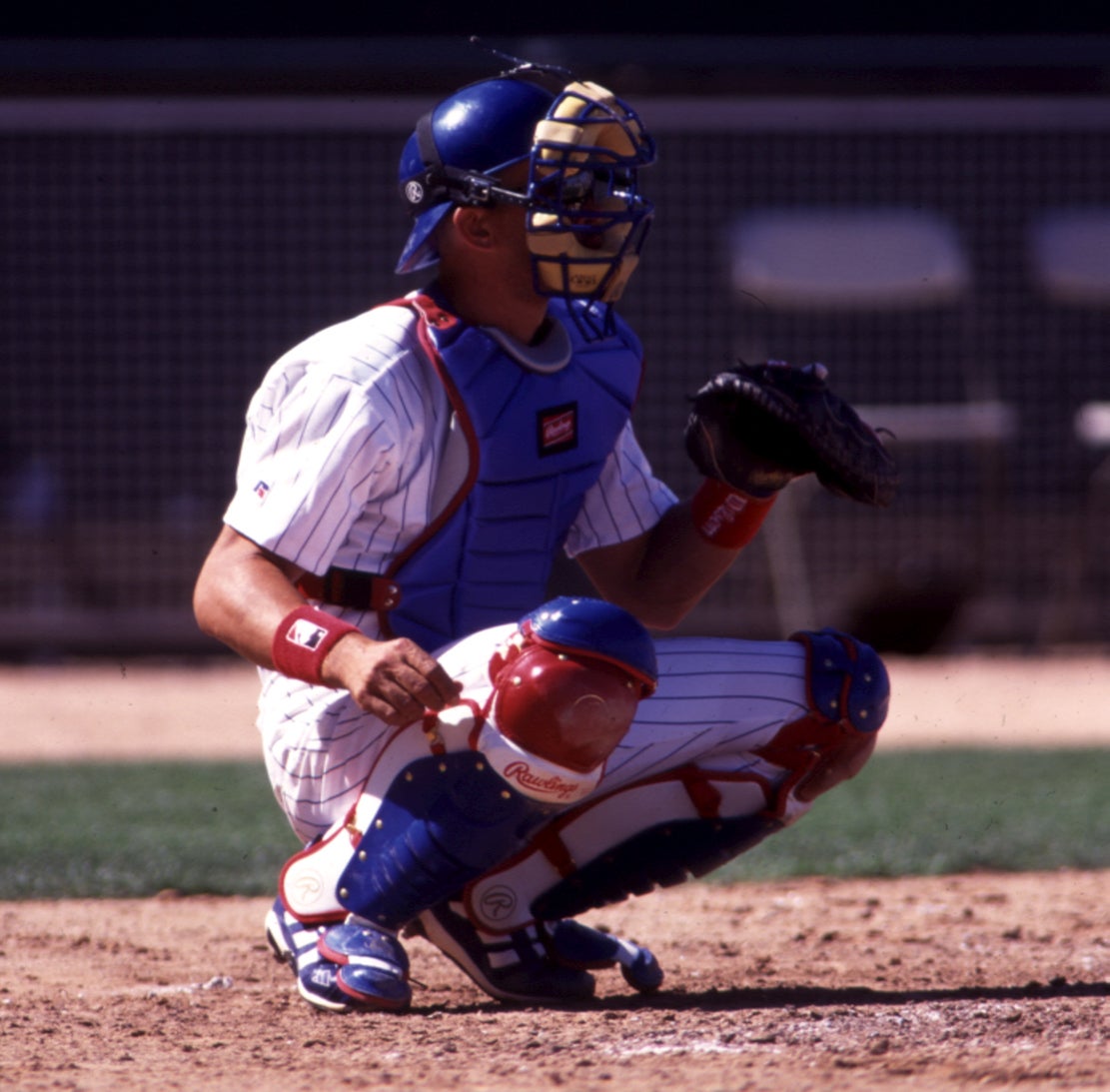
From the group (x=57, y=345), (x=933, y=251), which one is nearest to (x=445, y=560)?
(x=933, y=251)

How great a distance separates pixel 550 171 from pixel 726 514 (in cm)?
61

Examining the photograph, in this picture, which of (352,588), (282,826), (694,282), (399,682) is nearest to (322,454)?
(352,588)

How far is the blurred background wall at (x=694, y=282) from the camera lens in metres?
8.45

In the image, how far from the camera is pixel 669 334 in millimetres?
9516

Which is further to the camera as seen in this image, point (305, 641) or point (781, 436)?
point (781, 436)

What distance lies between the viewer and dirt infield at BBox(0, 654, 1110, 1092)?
2127 mm

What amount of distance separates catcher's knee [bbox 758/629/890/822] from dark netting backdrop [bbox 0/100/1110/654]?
19.0ft

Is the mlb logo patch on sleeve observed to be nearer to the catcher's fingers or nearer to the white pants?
the white pants

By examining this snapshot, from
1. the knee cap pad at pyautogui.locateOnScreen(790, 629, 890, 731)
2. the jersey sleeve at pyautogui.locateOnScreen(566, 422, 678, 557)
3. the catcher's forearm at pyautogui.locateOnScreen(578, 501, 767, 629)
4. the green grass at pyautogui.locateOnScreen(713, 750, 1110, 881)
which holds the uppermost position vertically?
the jersey sleeve at pyautogui.locateOnScreen(566, 422, 678, 557)

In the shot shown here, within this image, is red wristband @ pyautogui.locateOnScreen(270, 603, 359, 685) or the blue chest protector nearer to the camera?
red wristband @ pyautogui.locateOnScreen(270, 603, 359, 685)

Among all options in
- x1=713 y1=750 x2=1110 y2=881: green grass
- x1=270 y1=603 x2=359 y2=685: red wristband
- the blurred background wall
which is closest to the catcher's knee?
x1=270 y1=603 x2=359 y2=685: red wristband

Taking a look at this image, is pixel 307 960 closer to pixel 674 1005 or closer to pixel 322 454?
pixel 674 1005

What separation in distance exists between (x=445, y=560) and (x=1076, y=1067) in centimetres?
112

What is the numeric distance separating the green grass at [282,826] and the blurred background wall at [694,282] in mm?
2953
